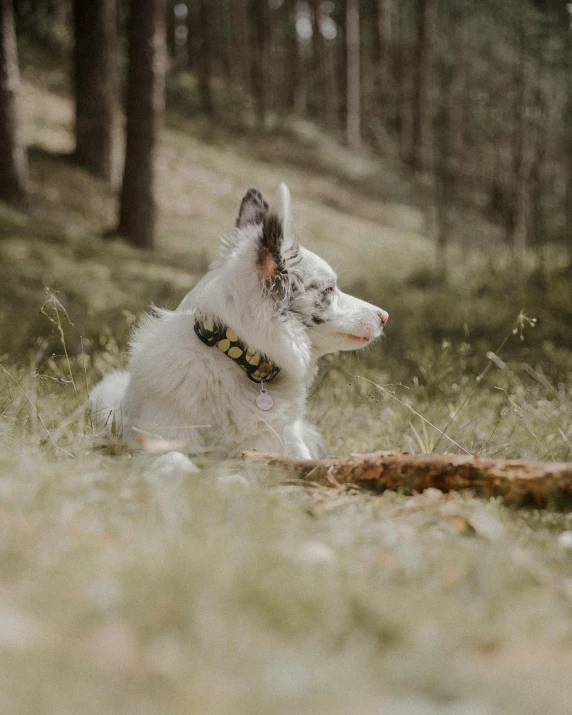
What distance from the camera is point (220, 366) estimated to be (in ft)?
11.6

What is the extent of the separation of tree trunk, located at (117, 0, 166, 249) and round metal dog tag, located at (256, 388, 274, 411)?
7.90 m

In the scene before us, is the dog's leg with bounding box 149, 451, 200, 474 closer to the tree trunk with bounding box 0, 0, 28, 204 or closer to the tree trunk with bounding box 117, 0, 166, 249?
the tree trunk with bounding box 0, 0, 28, 204

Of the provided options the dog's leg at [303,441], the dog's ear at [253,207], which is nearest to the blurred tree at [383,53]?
the dog's ear at [253,207]

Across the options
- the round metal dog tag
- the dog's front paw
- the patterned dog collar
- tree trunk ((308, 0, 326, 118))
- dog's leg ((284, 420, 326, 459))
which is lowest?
dog's leg ((284, 420, 326, 459))

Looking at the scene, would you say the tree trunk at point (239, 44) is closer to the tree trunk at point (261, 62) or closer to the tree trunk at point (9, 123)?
the tree trunk at point (261, 62)

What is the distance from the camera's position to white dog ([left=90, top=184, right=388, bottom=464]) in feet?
11.4

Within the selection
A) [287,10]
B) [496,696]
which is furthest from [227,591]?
[287,10]

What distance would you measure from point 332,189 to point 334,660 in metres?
22.7

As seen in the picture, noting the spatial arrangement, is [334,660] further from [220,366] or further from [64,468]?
[220,366]

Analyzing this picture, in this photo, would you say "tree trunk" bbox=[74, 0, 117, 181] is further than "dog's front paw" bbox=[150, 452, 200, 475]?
Yes

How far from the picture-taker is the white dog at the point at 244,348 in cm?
346

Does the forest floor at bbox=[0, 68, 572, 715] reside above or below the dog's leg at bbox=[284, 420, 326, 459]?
above

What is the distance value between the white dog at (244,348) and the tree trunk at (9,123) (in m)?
7.34

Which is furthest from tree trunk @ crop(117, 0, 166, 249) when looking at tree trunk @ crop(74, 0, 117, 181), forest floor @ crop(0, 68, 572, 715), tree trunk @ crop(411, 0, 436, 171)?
tree trunk @ crop(411, 0, 436, 171)
